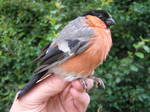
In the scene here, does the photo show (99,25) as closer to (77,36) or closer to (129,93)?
(77,36)

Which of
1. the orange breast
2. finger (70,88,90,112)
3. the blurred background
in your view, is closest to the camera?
the orange breast

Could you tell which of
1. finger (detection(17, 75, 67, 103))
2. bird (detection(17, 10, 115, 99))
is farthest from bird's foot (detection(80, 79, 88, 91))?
finger (detection(17, 75, 67, 103))

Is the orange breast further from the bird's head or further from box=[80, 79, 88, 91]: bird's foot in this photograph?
the bird's head

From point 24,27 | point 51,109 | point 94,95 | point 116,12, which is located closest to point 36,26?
point 24,27

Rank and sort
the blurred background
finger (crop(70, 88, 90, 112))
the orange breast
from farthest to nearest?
the blurred background → finger (crop(70, 88, 90, 112)) → the orange breast

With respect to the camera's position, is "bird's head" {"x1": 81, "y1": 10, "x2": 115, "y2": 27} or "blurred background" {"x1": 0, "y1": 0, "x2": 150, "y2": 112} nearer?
"bird's head" {"x1": 81, "y1": 10, "x2": 115, "y2": 27}

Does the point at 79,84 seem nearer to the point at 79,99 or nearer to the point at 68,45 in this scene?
the point at 79,99

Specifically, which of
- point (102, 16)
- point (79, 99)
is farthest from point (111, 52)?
point (79, 99)
